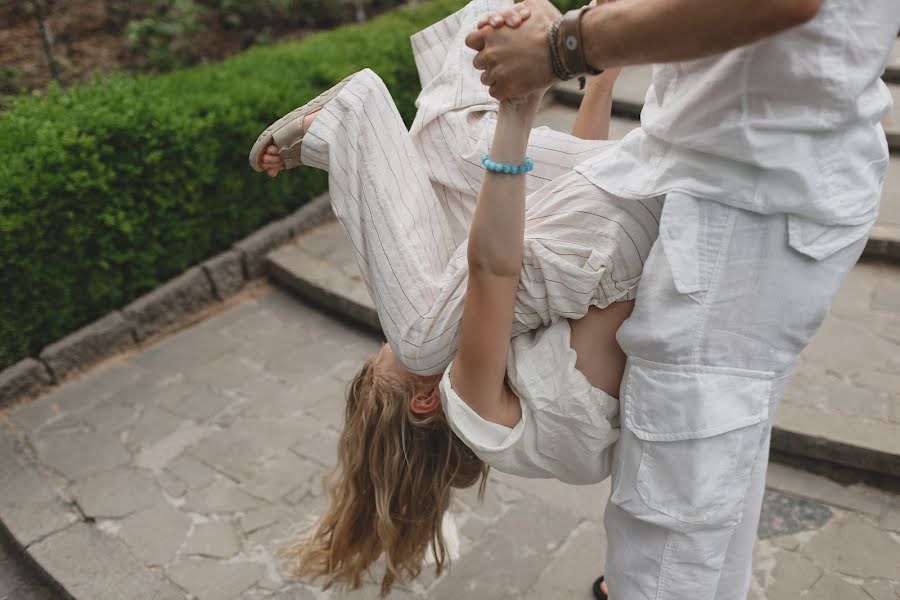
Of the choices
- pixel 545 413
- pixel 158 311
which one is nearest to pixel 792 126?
pixel 545 413

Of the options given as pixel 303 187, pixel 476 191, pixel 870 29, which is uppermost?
pixel 870 29

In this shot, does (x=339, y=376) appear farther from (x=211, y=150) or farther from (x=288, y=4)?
(x=288, y=4)

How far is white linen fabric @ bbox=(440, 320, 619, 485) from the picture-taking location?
172cm

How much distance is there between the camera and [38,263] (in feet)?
12.4

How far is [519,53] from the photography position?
56.2 inches

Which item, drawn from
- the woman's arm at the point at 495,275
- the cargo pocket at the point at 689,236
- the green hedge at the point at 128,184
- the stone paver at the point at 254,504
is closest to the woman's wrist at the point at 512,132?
the woman's arm at the point at 495,275

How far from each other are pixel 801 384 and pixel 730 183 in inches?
90.3

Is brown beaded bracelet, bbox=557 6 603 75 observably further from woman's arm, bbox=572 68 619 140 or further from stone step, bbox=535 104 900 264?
stone step, bbox=535 104 900 264

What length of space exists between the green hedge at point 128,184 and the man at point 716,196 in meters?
2.97

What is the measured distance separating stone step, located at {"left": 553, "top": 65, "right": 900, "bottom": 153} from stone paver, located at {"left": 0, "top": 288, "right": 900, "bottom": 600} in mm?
1237

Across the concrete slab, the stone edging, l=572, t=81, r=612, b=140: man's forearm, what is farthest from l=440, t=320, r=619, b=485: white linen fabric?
the stone edging

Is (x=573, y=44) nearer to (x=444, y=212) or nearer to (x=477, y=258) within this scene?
(x=477, y=258)

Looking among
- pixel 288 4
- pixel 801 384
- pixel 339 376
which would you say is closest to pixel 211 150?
pixel 339 376

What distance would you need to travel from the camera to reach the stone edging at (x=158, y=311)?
154 inches
